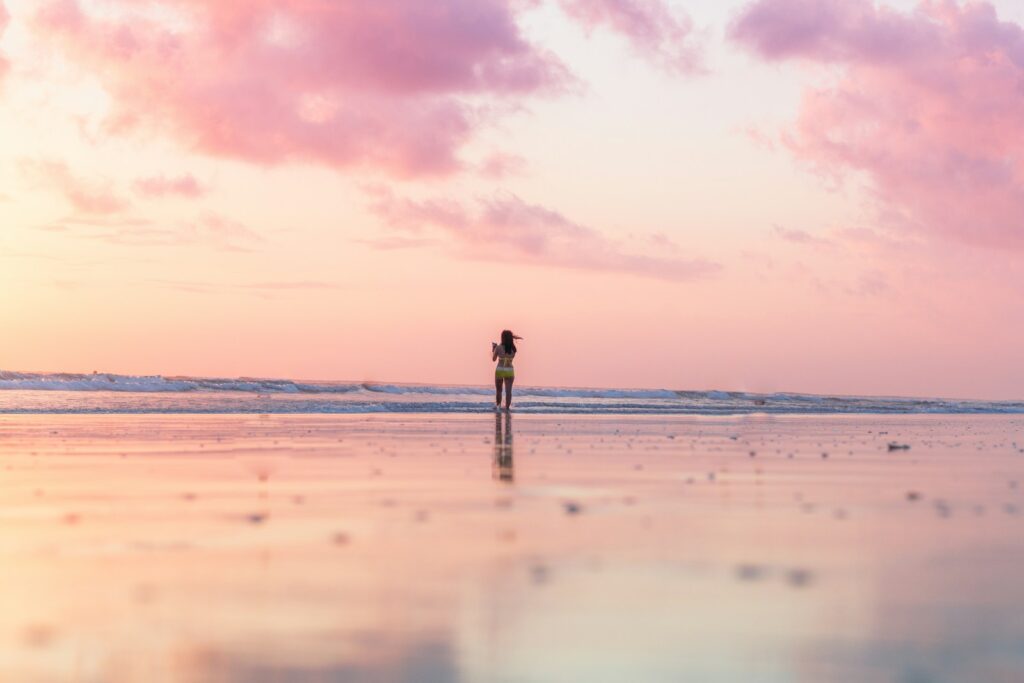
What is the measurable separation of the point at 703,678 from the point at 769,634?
0.64m

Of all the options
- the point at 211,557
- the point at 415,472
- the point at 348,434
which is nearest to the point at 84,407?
the point at 348,434

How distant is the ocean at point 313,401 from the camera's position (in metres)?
29.9

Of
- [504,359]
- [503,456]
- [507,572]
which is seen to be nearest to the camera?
[507,572]

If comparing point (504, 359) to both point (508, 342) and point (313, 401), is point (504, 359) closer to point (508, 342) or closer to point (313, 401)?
point (508, 342)

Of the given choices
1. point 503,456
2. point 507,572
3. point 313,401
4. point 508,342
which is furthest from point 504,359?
point 507,572

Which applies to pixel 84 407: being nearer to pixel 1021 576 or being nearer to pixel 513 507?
pixel 513 507

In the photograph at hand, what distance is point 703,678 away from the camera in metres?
3.45

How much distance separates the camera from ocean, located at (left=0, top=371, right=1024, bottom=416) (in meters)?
29.9

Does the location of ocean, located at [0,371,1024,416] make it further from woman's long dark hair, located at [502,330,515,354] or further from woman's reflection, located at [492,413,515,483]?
woman's reflection, located at [492,413,515,483]

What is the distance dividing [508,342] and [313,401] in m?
6.69

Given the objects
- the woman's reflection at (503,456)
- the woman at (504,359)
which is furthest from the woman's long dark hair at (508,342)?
the woman's reflection at (503,456)

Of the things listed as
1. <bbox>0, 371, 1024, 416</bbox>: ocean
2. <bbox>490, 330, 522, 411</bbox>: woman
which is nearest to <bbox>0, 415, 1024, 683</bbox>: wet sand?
<bbox>0, 371, 1024, 416</bbox>: ocean

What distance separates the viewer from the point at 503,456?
13195 millimetres

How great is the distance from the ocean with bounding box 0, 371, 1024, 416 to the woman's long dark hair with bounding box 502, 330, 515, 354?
6.23 ft
